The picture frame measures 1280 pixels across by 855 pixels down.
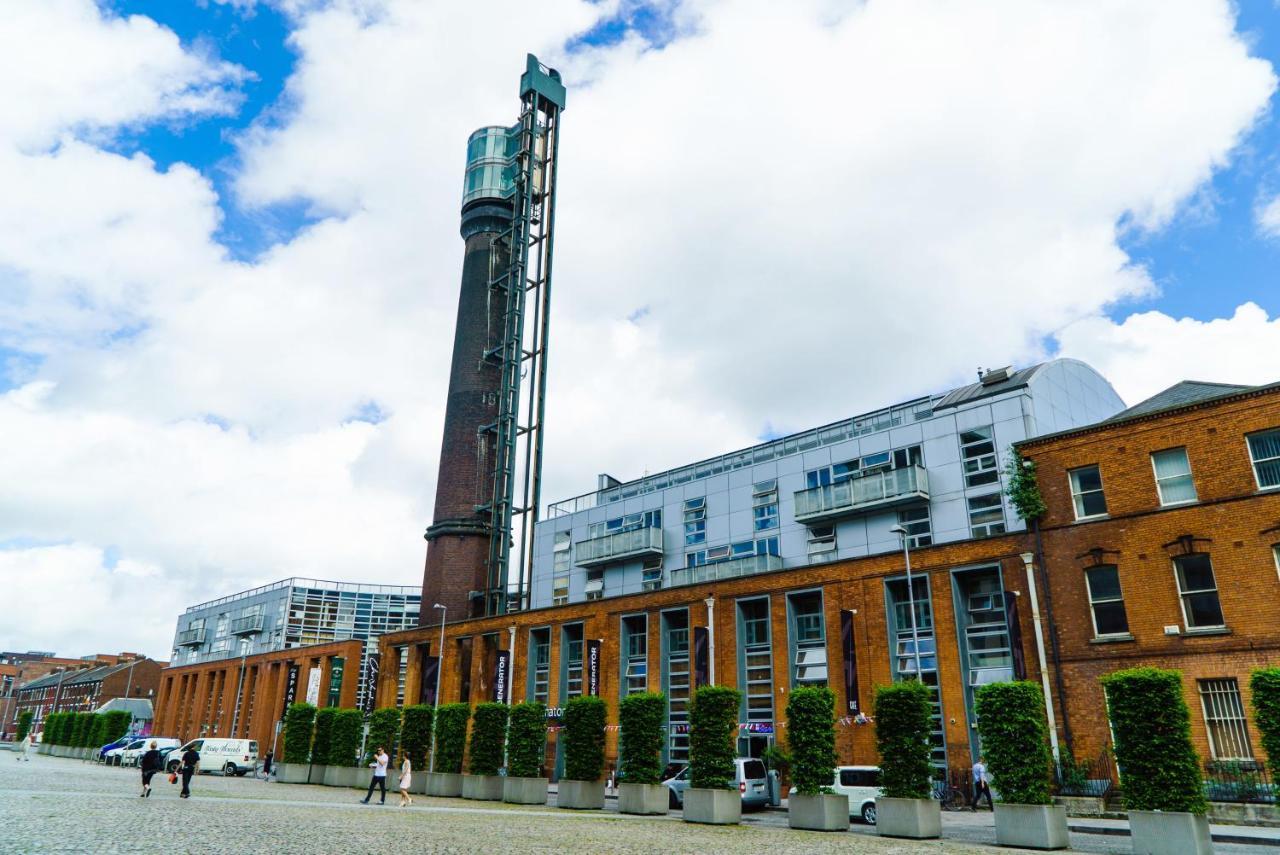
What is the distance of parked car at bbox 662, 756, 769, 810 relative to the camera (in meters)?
29.6

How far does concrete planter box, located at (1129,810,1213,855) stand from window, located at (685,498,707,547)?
34040 millimetres

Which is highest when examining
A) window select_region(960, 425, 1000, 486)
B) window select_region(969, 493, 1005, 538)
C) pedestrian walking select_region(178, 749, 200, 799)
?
window select_region(960, 425, 1000, 486)

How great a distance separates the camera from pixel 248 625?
285 feet

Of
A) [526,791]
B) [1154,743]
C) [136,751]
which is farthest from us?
[136,751]

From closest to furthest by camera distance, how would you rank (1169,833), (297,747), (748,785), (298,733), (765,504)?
(1169,833) < (748,785) < (297,747) < (298,733) < (765,504)

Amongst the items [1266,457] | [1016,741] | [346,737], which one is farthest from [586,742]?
[1266,457]

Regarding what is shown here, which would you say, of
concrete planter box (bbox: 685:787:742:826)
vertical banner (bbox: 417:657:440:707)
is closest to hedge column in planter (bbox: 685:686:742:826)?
concrete planter box (bbox: 685:787:742:826)

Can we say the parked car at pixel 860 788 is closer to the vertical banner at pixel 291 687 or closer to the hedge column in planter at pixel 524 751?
the hedge column in planter at pixel 524 751

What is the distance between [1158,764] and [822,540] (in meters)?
27.8

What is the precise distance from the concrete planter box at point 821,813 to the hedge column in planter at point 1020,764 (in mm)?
4357

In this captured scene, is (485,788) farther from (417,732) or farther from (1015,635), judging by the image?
(1015,635)

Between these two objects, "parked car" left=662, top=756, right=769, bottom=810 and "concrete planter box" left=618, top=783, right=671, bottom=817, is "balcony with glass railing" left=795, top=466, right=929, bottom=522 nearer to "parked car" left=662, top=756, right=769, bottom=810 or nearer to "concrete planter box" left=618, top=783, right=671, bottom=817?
"parked car" left=662, top=756, right=769, bottom=810

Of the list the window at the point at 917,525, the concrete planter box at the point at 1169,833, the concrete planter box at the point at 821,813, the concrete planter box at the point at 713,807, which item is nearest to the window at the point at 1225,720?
the concrete planter box at the point at 1169,833

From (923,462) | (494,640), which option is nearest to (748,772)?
(923,462)
